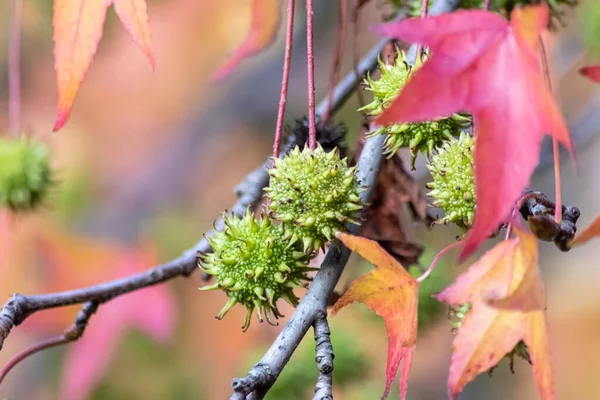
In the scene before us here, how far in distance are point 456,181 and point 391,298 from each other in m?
0.10

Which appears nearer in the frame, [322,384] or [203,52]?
[322,384]

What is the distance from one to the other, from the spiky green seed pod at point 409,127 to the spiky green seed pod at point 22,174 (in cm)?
55

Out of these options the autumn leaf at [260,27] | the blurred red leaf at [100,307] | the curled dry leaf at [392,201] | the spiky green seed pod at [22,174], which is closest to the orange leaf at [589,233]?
the curled dry leaf at [392,201]

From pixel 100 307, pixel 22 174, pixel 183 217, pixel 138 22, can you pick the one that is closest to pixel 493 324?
pixel 138 22

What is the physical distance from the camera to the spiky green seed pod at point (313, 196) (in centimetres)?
45

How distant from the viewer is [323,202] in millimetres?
450

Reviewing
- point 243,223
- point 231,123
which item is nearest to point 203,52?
point 231,123

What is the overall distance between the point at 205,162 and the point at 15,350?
74 centimetres

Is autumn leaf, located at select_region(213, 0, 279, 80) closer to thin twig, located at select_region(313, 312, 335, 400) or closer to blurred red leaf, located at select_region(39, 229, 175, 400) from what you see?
→ thin twig, located at select_region(313, 312, 335, 400)

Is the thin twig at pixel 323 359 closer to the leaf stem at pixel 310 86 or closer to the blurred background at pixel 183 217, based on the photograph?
the leaf stem at pixel 310 86

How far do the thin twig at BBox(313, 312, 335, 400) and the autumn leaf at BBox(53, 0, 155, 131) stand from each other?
25 cm

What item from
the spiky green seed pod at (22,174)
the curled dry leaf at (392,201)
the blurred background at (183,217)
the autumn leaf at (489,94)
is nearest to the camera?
the autumn leaf at (489,94)

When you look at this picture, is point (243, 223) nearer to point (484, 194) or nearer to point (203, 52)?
point (484, 194)

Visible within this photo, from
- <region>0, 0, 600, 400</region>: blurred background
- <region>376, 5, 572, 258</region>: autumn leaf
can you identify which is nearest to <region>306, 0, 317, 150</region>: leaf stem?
<region>376, 5, 572, 258</region>: autumn leaf
